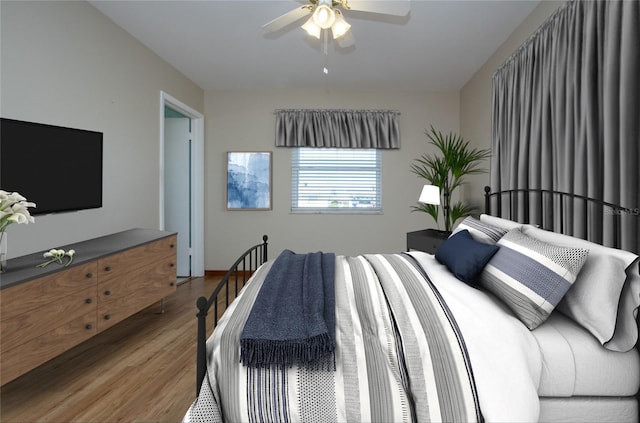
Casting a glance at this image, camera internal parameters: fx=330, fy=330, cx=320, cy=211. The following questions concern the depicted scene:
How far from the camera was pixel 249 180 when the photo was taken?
4574 mm

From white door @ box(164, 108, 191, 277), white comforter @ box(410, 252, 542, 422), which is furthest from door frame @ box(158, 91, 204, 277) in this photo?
white comforter @ box(410, 252, 542, 422)

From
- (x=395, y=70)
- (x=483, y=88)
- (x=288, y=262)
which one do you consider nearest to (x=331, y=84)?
(x=395, y=70)

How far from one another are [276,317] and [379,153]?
11.9 feet

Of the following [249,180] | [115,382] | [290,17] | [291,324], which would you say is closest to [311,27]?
[290,17]

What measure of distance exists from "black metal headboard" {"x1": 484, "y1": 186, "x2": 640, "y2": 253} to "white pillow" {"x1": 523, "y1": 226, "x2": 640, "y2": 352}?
17.0 inches

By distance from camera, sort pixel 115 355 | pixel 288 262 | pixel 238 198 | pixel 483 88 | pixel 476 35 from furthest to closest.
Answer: pixel 238 198, pixel 483 88, pixel 476 35, pixel 115 355, pixel 288 262

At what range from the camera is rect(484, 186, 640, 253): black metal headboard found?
1.67 metres

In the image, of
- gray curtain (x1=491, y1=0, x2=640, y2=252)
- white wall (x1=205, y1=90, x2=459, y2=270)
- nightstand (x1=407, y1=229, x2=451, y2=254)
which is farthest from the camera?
white wall (x1=205, y1=90, x2=459, y2=270)

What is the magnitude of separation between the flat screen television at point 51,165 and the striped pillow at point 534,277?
2.68 meters

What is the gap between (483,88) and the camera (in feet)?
12.1

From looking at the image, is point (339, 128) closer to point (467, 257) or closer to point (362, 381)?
point (467, 257)

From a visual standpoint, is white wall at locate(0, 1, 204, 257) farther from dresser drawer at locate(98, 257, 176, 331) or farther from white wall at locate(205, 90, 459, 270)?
white wall at locate(205, 90, 459, 270)

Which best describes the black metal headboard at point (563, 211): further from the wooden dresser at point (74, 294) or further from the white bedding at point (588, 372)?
the wooden dresser at point (74, 294)

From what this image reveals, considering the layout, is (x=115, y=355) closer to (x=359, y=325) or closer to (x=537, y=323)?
(x=359, y=325)
